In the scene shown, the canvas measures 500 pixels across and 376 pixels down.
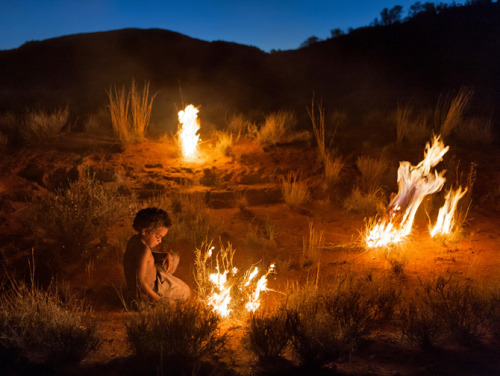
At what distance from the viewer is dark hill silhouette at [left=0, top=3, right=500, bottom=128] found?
17781 mm

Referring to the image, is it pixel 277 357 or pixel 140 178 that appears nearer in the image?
pixel 277 357

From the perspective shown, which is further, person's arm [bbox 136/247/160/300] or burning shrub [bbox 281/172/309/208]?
burning shrub [bbox 281/172/309/208]

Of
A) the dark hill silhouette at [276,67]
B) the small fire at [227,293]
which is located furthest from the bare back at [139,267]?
the dark hill silhouette at [276,67]

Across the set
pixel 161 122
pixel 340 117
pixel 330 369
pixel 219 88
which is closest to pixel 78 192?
pixel 330 369

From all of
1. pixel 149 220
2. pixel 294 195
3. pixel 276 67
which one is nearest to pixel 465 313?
pixel 149 220

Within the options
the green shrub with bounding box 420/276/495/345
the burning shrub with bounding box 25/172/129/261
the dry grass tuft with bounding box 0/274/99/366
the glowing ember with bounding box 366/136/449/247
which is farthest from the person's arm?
the glowing ember with bounding box 366/136/449/247

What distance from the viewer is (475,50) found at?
21594mm

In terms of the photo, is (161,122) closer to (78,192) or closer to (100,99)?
(100,99)

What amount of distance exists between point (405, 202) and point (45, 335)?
5.44 meters

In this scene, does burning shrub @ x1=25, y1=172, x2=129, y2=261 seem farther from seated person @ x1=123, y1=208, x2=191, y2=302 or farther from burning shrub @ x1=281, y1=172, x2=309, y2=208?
burning shrub @ x1=281, y1=172, x2=309, y2=208

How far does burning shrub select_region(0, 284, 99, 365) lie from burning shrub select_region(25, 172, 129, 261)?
190 centimetres

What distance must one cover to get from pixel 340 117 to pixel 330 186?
486 cm

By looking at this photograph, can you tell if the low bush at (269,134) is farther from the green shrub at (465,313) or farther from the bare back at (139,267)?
the green shrub at (465,313)

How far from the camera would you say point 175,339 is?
11.0 feet
